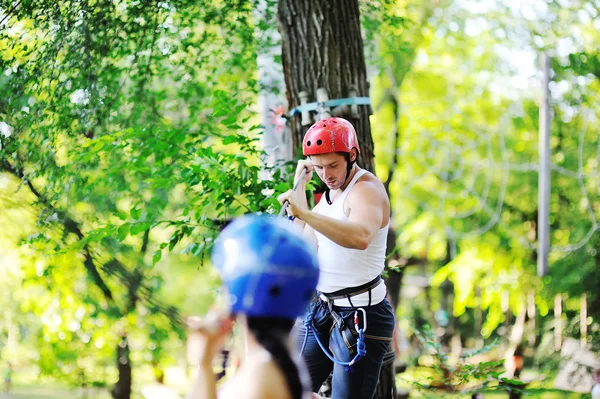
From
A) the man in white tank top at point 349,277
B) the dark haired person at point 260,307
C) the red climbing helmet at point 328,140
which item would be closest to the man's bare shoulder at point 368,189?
the man in white tank top at point 349,277

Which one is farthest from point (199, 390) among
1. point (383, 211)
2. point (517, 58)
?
point (517, 58)

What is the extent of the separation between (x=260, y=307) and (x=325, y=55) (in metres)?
3.50

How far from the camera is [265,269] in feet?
7.43

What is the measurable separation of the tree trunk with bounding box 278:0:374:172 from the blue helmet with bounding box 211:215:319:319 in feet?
10.4

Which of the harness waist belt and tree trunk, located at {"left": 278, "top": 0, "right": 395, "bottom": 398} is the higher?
tree trunk, located at {"left": 278, "top": 0, "right": 395, "bottom": 398}

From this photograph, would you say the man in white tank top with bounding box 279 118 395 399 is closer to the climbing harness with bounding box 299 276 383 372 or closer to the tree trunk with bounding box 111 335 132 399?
the climbing harness with bounding box 299 276 383 372

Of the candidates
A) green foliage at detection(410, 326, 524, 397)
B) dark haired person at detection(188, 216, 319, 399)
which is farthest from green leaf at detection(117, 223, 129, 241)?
dark haired person at detection(188, 216, 319, 399)

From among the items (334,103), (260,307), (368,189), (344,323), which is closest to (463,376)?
(344,323)

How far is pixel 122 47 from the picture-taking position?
19.7 feet

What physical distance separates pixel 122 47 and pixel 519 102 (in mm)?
12891

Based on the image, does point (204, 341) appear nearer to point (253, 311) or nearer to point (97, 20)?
point (253, 311)

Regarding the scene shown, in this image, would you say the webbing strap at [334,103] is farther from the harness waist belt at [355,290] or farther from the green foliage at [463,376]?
the green foliage at [463,376]

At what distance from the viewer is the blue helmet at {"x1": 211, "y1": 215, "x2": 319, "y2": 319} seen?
227 cm

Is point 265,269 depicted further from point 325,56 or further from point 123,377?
point 123,377
